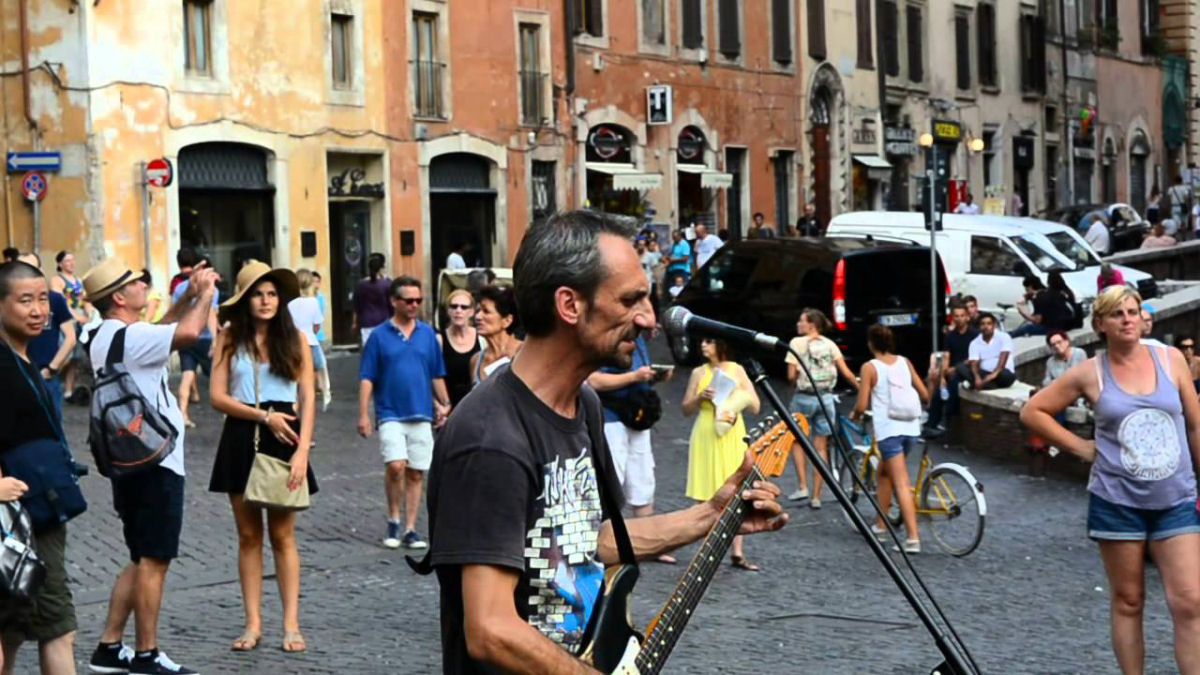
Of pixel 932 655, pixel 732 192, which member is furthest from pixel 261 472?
pixel 732 192

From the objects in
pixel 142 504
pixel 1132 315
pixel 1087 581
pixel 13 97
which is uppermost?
pixel 13 97

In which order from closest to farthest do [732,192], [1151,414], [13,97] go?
[1151,414] → [13,97] → [732,192]

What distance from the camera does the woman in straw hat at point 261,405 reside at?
927cm

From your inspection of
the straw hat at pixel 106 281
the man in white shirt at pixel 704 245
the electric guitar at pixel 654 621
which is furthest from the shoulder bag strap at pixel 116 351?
the man in white shirt at pixel 704 245

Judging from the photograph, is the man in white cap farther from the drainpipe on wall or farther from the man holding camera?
the drainpipe on wall

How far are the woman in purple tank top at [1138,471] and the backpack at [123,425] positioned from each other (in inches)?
140

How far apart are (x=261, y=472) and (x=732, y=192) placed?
32686 millimetres

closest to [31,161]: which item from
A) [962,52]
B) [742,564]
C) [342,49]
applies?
[342,49]

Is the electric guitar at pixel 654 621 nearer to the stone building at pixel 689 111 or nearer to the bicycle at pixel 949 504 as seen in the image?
the bicycle at pixel 949 504

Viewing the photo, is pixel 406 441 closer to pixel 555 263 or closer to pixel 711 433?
pixel 711 433

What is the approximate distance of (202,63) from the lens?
28.9 metres

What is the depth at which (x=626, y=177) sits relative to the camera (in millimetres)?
37125

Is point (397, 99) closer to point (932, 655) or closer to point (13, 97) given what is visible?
point (13, 97)

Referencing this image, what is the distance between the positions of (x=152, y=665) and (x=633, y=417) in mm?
4060
